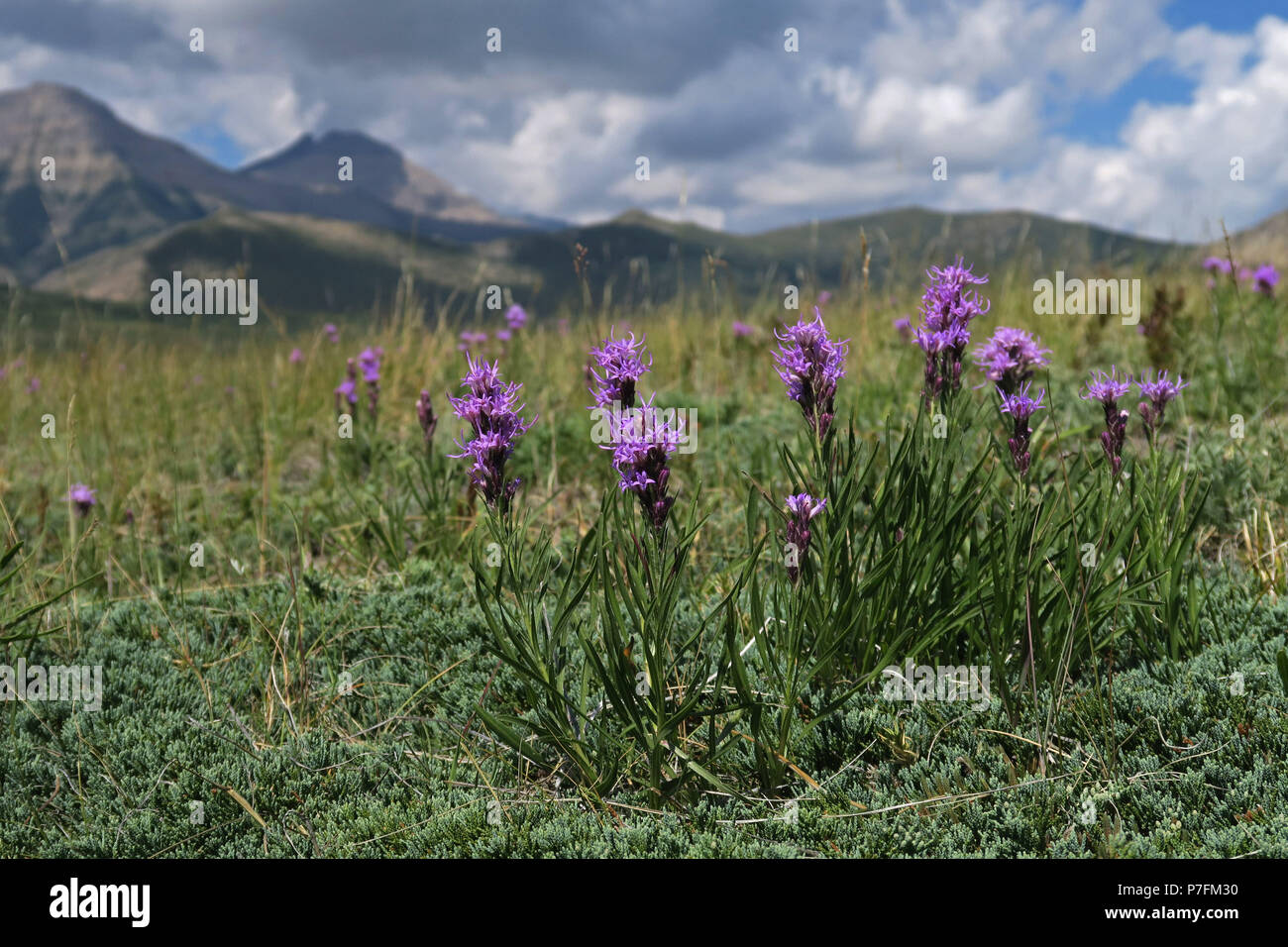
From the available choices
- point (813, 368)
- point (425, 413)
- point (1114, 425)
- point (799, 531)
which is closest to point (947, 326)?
point (813, 368)

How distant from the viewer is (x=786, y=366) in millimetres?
2402

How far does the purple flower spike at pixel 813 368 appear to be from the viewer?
→ 235cm

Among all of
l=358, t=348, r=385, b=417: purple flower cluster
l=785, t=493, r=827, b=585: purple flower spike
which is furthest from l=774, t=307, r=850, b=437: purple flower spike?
l=358, t=348, r=385, b=417: purple flower cluster

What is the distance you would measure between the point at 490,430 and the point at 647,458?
18.8 inches

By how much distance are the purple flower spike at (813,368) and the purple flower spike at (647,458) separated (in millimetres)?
423

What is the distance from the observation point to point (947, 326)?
265 centimetres

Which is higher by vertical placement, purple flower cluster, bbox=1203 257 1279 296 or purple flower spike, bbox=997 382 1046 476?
purple flower cluster, bbox=1203 257 1279 296

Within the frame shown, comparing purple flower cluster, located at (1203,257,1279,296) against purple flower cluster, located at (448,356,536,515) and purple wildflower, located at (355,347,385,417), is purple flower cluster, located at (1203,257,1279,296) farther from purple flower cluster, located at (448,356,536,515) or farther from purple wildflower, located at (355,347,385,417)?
purple wildflower, located at (355,347,385,417)

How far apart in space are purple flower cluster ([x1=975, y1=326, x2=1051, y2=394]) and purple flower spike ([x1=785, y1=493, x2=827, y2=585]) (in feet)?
2.85

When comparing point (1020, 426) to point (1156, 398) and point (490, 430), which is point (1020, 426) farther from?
point (490, 430)

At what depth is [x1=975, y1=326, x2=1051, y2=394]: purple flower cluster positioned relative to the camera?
280 centimetres

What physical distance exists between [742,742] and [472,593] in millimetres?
1681

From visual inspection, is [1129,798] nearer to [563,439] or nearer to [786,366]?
[786,366]

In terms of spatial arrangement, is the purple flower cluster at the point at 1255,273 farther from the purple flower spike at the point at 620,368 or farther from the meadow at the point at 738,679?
the purple flower spike at the point at 620,368
